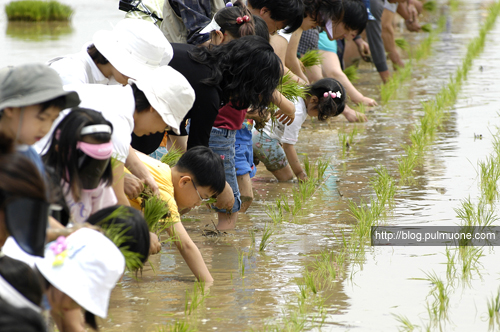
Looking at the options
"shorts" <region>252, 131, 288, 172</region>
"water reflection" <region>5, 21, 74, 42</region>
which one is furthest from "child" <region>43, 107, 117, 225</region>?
"water reflection" <region>5, 21, 74, 42</region>

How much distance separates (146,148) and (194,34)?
3.11ft

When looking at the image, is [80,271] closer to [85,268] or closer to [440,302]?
[85,268]

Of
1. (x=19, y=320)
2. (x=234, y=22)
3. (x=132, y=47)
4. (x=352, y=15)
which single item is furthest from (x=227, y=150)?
(x=19, y=320)

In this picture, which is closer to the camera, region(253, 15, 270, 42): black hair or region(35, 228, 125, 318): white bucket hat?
region(35, 228, 125, 318): white bucket hat

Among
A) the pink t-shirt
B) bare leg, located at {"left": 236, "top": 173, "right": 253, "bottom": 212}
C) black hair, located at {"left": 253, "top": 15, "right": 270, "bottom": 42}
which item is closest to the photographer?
the pink t-shirt

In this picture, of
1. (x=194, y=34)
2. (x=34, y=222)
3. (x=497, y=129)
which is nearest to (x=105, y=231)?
(x=34, y=222)

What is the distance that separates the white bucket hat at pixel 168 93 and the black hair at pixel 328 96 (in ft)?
6.27

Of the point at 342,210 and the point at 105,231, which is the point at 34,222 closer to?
the point at 105,231

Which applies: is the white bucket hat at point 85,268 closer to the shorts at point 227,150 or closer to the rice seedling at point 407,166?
the shorts at point 227,150

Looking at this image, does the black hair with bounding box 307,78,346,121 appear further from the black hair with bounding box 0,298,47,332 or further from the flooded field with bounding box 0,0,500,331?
the black hair with bounding box 0,298,47,332

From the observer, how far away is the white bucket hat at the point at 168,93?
9.60 feet

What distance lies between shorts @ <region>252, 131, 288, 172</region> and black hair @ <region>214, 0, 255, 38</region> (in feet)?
3.36

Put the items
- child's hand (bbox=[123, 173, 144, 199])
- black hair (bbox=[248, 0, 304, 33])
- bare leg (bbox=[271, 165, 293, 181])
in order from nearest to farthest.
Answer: child's hand (bbox=[123, 173, 144, 199]) → black hair (bbox=[248, 0, 304, 33]) → bare leg (bbox=[271, 165, 293, 181])

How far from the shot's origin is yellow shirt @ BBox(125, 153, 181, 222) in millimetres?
3127
